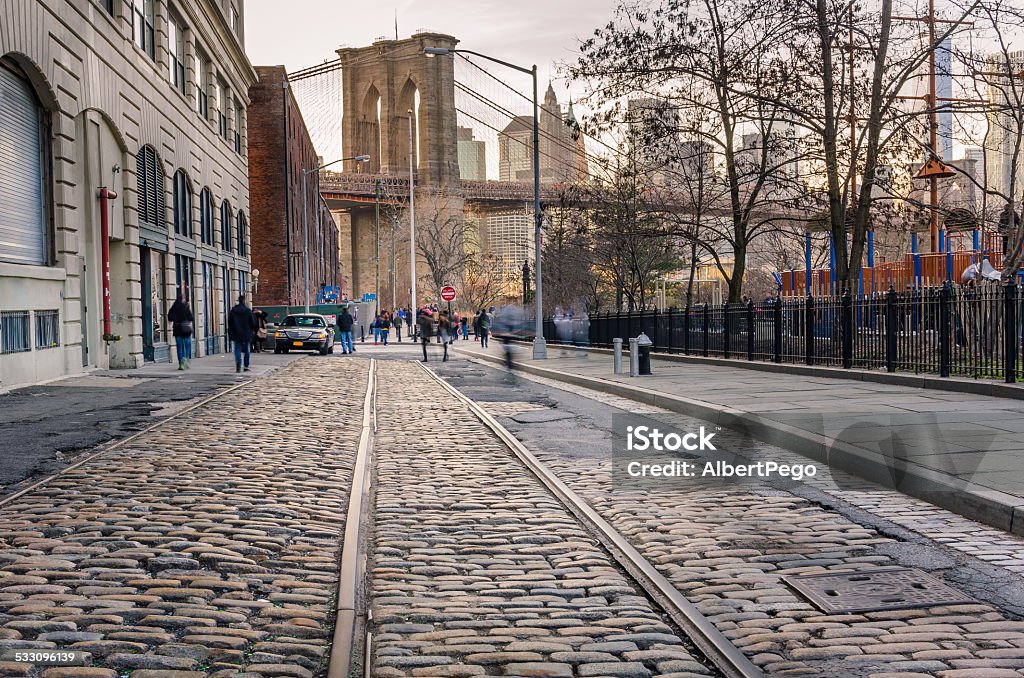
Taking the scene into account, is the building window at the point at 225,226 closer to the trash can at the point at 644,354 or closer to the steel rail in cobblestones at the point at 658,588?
the trash can at the point at 644,354

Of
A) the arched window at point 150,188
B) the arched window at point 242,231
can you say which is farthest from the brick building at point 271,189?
the arched window at point 150,188

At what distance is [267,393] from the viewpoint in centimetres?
1806

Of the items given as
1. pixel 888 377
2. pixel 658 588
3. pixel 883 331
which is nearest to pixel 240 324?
pixel 883 331

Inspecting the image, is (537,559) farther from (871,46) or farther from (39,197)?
(871,46)

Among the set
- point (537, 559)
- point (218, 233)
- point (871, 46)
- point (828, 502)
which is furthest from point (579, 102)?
point (537, 559)

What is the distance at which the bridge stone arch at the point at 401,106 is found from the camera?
8806 cm

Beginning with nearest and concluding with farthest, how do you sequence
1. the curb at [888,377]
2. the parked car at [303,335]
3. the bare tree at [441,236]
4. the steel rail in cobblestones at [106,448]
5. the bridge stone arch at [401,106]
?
1. the steel rail in cobblestones at [106,448]
2. the curb at [888,377]
3. the parked car at [303,335]
4. the bare tree at [441,236]
5. the bridge stone arch at [401,106]

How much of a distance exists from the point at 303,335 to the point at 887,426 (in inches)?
1248

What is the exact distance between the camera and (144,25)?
91.9 ft

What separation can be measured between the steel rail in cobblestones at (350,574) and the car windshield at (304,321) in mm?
31234

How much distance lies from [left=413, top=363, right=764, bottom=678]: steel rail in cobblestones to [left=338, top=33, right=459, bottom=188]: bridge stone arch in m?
79.0

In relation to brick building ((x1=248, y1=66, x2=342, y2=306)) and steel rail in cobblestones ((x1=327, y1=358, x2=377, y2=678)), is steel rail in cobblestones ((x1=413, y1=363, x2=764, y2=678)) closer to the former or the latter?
steel rail in cobblestones ((x1=327, y1=358, x2=377, y2=678))

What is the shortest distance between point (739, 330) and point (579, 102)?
7840 mm

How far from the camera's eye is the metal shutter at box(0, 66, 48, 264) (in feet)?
58.6
